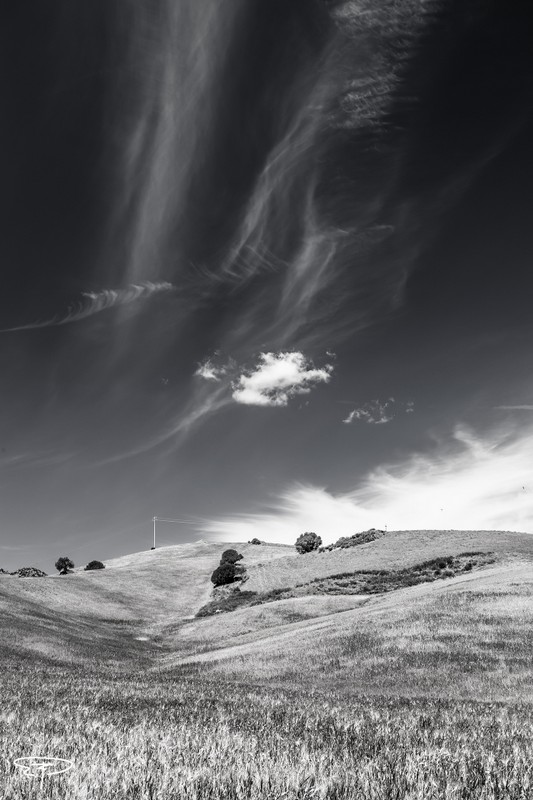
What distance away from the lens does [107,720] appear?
26.1ft

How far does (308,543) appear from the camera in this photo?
12062 centimetres

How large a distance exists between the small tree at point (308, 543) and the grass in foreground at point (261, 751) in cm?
11288

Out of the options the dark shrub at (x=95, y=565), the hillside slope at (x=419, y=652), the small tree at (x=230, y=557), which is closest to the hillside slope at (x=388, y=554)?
the small tree at (x=230, y=557)

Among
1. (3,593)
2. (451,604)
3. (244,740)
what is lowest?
(244,740)

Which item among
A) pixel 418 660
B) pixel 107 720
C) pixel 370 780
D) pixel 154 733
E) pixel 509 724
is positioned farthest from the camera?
pixel 418 660

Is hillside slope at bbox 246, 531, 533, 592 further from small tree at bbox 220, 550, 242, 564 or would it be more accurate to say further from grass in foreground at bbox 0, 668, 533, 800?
grass in foreground at bbox 0, 668, 533, 800

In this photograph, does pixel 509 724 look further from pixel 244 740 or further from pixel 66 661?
pixel 66 661

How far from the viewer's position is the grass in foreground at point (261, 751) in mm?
4285

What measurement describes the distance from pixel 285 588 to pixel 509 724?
3021 inches

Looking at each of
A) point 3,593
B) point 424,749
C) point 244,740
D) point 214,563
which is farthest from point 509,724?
point 214,563

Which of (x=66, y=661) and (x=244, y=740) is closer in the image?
(x=244, y=740)

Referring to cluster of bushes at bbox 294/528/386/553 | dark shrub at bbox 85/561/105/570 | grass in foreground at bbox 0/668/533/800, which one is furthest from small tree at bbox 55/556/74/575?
grass in foreground at bbox 0/668/533/800

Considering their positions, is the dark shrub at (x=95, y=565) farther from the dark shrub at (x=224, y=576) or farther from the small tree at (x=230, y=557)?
the dark shrub at (x=224, y=576)
